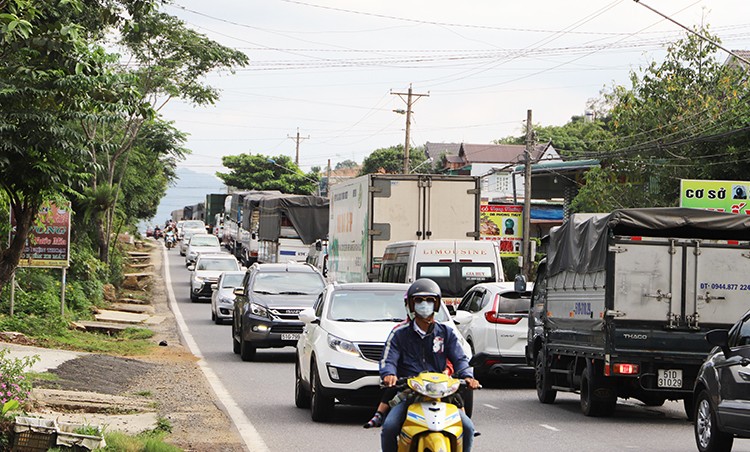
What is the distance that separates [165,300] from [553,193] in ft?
111

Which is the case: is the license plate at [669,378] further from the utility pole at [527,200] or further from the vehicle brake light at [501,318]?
the utility pole at [527,200]

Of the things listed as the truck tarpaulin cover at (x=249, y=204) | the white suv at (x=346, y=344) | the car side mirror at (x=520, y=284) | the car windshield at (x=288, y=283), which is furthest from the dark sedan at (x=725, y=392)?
the truck tarpaulin cover at (x=249, y=204)

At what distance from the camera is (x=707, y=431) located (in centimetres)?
1134

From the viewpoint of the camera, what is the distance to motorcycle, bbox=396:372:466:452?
732 cm

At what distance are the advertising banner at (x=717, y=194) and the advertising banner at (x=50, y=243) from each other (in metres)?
19.4

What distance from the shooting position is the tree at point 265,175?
103125 mm

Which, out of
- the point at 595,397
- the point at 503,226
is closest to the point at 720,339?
the point at 595,397

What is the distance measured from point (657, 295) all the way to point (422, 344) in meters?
6.63

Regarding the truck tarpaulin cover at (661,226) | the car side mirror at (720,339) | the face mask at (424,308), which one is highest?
the truck tarpaulin cover at (661,226)

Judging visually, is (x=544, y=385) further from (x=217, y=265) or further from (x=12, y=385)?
(x=217, y=265)

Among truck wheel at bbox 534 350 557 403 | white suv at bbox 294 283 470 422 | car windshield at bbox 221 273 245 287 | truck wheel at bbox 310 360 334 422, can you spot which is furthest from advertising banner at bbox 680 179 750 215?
truck wheel at bbox 310 360 334 422

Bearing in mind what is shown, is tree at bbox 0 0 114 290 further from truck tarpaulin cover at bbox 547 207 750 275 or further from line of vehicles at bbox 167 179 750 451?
truck tarpaulin cover at bbox 547 207 750 275

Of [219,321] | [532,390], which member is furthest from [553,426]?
[219,321]

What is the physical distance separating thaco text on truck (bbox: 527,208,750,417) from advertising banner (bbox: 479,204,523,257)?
120ft
